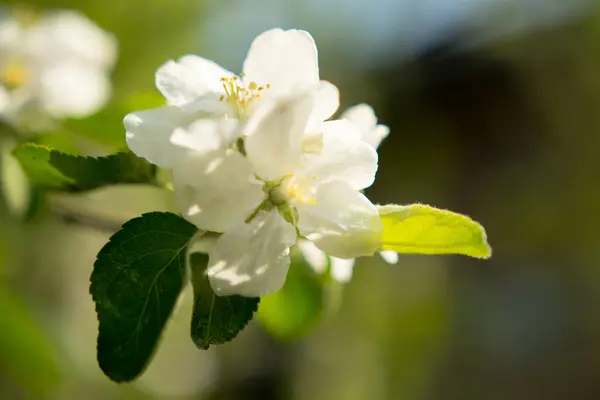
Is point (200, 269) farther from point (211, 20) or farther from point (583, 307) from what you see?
point (583, 307)

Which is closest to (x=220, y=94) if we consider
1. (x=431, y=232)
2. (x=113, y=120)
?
(x=431, y=232)

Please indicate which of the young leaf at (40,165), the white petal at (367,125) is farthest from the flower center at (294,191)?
the young leaf at (40,165)

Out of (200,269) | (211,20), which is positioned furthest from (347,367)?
(200,269)

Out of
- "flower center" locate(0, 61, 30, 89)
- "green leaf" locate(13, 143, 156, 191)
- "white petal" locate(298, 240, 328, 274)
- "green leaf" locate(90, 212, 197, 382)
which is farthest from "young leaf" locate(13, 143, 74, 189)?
"flower center" locate(0, 61, 30, 89)

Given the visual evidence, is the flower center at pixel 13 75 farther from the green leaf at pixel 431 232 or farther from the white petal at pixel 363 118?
the green leaf at pixel 431 232

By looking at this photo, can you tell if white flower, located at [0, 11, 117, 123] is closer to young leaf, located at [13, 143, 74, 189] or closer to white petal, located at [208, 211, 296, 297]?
young leaf, located at [13, 143, 74, 189]

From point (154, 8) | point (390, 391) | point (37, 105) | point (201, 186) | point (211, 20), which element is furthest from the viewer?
point (390, 391)
